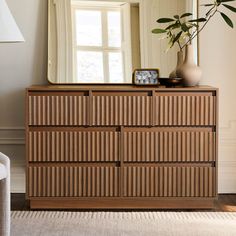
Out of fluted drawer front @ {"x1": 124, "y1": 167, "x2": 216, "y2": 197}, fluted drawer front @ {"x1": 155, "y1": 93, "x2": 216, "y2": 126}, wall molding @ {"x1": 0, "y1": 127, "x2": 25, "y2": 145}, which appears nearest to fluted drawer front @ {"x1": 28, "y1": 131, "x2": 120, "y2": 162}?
fluted drawer front @ {"x1": 124, "y1": 167, "x2": 216, "y2": 197}

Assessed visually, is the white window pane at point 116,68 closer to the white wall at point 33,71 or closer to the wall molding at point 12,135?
the white wall at point 33,71

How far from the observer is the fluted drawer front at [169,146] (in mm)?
3174

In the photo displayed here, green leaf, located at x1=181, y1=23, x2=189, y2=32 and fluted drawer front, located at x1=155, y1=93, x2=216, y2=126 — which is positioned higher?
green leaf, located at x1=181, y1=23, x2=189, y2=32

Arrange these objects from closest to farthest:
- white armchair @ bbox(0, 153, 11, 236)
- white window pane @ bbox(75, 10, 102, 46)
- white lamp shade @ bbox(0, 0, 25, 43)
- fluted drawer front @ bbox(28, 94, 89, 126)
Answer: white armchair @ bbox(0, 153, 11, 236) < white lamp shade @ bbox(0, 0, 25, 43) < fluted drawer front @ bbox(28, 94, 89, 126) < white window pane @ bbox(75, 10, 102, 46)

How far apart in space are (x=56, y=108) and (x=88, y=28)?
60 cm

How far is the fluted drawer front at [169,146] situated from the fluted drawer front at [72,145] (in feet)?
0.28

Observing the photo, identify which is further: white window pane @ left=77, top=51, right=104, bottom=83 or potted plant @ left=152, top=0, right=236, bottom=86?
white window pane @ left=77, top=51, right=104, bottom=83

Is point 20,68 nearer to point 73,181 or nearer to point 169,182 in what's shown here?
point 73,181

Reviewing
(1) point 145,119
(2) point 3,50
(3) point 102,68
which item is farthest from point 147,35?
(2) point 3,50

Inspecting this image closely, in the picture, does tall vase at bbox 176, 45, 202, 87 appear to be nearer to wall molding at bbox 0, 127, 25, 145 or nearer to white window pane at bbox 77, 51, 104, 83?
white window pane at bbox 77, 51, 104, 83

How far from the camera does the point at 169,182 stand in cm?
320

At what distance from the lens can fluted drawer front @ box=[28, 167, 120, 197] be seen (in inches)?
125

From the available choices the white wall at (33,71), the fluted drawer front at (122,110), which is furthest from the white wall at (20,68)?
the fluted drawer front at (122,110)

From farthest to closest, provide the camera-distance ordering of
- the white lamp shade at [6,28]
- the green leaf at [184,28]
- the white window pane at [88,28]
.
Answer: the white window pane at [88,28] < the green leaf at [184,28] < the white lamp shade at [6,28]
